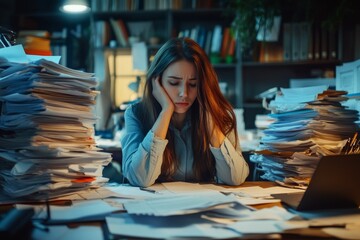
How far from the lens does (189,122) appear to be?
1463 mm

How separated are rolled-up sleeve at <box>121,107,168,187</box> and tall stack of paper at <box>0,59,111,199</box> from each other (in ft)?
0.53

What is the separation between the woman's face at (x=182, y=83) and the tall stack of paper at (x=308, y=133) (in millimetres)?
321

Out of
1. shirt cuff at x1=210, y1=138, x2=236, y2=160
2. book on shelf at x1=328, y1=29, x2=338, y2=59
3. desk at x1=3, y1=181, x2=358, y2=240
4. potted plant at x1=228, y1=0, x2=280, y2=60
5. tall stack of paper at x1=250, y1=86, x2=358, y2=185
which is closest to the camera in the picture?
desk at x1=3, y1=181, x2=358, y2=240

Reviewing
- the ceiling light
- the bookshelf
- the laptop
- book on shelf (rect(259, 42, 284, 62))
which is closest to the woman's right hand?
the laptop

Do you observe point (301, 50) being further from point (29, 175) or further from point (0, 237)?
point (0, 237)


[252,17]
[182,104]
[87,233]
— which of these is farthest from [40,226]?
[252,17]

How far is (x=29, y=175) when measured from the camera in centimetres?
92

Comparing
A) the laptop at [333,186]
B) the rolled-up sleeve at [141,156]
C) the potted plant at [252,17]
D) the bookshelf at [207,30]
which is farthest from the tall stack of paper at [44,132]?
the bookshelf at [207,30]

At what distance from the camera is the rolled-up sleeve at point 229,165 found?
1.19 metres

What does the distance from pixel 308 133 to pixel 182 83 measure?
1.52ft

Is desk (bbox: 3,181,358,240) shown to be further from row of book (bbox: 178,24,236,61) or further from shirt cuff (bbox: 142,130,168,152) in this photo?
row of book (bbox: 178,24,236,61)

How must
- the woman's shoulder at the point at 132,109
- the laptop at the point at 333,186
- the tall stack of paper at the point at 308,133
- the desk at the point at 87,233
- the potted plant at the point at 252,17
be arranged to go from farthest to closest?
the potted plant at the point at 252,17
the woman's shoulder at the point at 132,109
the tall stack of paper at the point at 308,133
the laptop at the point at 333,186
the desk at the point at 87,233

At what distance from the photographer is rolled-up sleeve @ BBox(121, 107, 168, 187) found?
1147 millimetres

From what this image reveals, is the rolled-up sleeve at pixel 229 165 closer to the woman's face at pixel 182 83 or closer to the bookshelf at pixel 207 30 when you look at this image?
the woman's face at pixel 182 83
